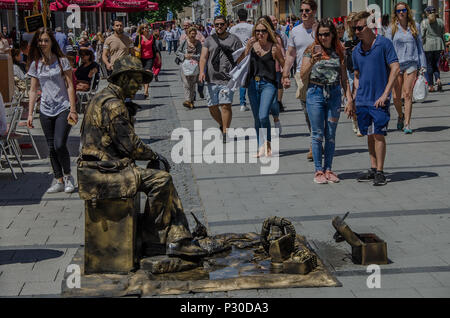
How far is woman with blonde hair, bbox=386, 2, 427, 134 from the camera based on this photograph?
12.1 meters

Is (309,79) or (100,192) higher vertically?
(309,79)

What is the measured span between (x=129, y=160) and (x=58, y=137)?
3166mm

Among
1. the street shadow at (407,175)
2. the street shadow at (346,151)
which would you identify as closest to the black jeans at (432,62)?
the street shadow at (346,151)

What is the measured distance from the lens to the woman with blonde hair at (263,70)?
10.2m

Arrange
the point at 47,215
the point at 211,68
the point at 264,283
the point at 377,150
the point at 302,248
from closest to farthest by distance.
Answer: the point at 264,283
the point at 302,248
the point at 47,215
the point at 377,150
the point at 211,68

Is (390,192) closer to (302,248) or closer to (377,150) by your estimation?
(377,150)

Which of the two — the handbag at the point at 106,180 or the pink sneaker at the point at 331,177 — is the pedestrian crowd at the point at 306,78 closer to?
the pink sneaker at the point at 331,177

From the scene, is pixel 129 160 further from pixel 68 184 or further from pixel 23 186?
pixel 23 186

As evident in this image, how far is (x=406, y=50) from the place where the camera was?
1211cm

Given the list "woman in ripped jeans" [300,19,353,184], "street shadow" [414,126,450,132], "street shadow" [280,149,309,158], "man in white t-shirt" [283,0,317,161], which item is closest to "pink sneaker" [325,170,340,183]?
"woman in ripped jeans" [300,19,353,184]

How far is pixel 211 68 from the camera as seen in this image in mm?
12227
